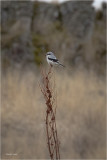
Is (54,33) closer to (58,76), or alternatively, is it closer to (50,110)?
(58,76)

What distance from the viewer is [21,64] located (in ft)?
29.3

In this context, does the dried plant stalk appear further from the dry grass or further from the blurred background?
the dry grass

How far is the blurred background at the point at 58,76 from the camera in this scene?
6.31m

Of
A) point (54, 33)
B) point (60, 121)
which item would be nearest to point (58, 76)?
point (60, 121)

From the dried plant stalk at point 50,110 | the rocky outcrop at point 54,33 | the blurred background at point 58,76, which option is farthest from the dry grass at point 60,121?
the dried plant stalk at point 50,110

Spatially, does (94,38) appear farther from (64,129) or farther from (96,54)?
(64,129)

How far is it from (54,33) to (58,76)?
2860 mm

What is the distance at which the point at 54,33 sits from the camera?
10.2 metres

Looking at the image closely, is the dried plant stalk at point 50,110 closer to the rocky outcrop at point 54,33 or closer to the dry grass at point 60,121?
the dry grass at point 60,121

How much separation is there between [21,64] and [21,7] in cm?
207

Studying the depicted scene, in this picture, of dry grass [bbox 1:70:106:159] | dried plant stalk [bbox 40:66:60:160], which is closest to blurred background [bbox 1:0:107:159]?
dry grass [bbox 1:70:106:159]

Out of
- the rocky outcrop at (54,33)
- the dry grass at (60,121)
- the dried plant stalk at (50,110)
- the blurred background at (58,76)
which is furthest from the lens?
the rocky outcrop at (54,33)

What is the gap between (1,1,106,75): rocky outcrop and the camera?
9312 millimetres

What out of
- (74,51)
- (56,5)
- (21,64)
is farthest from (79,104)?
(56,5)
